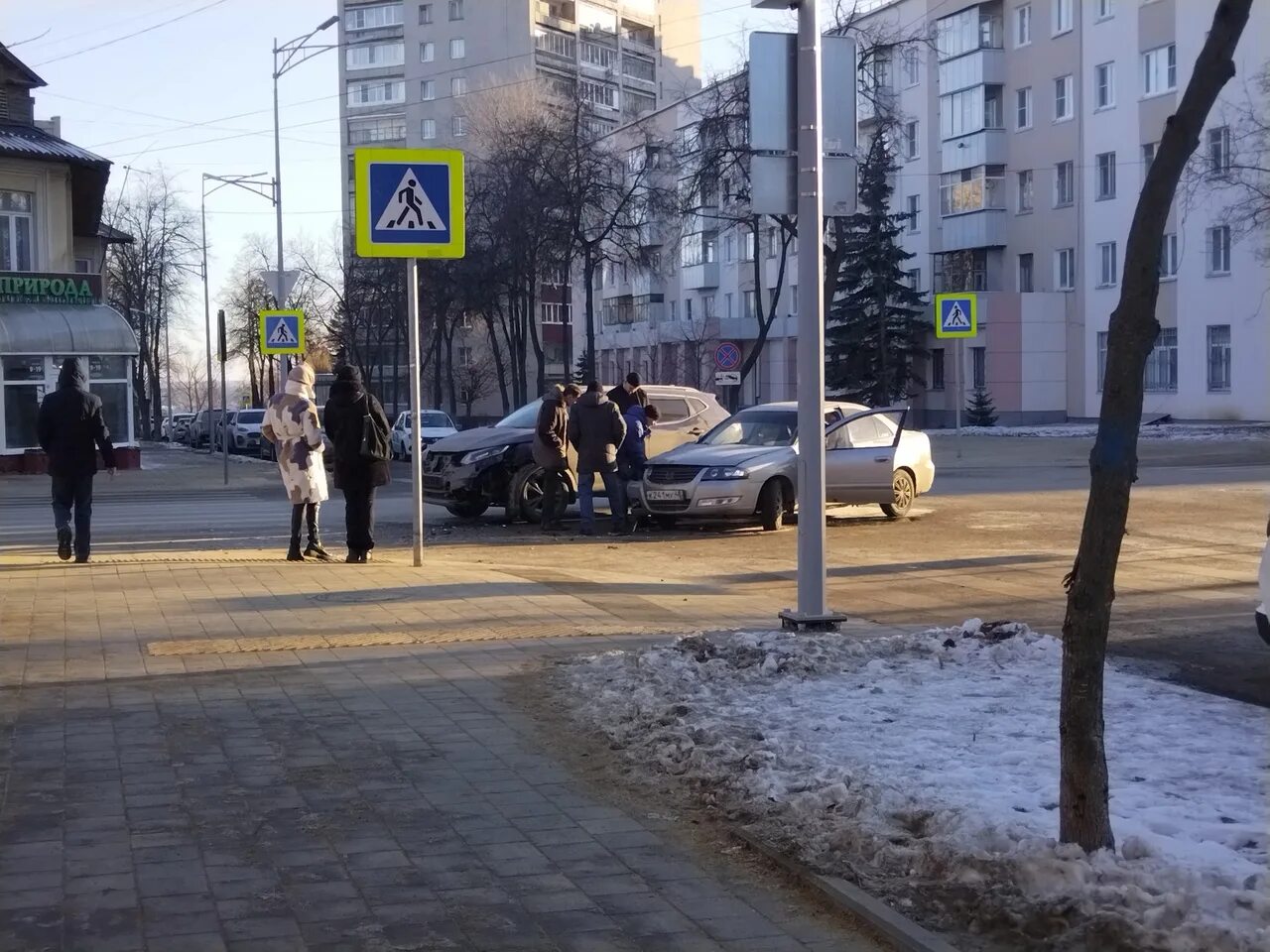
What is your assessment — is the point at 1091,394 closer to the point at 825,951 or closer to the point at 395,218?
the point at 395,218

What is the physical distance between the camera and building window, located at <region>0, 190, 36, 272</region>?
36.8 metres

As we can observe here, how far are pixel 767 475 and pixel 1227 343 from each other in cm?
3387

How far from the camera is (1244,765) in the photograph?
19.2 ft

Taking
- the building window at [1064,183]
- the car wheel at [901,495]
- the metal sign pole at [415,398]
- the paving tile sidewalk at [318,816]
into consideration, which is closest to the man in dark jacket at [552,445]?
the metal sign pole at [415,398]

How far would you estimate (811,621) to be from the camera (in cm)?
914

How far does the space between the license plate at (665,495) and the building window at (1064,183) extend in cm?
4030

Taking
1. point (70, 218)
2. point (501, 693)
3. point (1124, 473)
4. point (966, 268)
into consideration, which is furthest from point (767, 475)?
point (966, 268)

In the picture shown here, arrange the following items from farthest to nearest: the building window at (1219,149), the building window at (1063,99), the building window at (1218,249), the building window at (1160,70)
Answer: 1. the building window at (1063,99)
2. the building window at (1160,70)
3. the building window at (1218,249)
4. the building window at (1219,149)

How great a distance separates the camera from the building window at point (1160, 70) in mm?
47844

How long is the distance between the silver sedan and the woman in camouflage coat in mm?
5189

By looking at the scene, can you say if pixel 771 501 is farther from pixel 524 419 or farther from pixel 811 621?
pixel 811 621

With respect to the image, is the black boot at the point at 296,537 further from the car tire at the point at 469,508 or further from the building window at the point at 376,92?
the building window at the point at 376,92

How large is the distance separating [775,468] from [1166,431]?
28595 mm

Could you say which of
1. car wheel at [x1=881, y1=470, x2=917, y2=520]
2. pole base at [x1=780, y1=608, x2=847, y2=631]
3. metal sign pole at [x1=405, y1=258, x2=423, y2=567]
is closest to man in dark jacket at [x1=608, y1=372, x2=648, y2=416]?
car wheel at [x1=881, y1=470, x2=917, y2=520]
